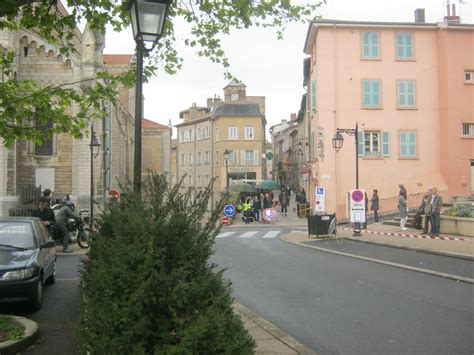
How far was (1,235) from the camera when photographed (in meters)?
8.30

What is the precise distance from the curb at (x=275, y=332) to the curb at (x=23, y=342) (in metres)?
2.42

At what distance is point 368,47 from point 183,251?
31.1m

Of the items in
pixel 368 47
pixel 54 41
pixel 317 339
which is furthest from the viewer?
pixel 368 47

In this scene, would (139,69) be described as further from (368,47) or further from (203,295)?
(368,47)

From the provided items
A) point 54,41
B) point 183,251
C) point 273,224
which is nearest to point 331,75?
point 273,224

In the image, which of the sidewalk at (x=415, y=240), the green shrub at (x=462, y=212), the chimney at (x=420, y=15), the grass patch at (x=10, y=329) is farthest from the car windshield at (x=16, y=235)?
the chimney at (x=420, y=15)

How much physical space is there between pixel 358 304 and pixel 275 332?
2.45 m

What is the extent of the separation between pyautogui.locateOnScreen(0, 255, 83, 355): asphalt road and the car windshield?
982mm

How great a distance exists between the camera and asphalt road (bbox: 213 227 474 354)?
5926mm

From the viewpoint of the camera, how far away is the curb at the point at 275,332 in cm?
533

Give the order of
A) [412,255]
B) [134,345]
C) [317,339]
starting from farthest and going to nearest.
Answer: [412,255] → [317,339] → [134,345]

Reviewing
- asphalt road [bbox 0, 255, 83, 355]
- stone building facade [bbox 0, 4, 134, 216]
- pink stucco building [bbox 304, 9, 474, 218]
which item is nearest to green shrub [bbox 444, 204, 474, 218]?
pink stucco building [bbox 304, 9, 474, 218]

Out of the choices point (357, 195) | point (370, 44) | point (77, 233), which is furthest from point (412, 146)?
point (77, 233)

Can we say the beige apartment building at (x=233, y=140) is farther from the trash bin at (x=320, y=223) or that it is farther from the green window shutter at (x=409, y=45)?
the trash bin at (x=320, y=223)
